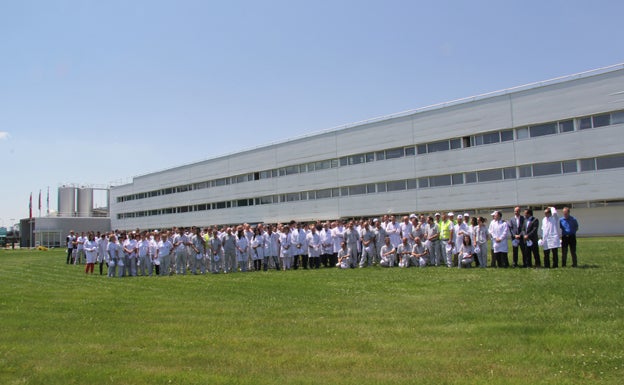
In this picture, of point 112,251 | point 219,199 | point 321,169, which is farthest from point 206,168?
point 112,251

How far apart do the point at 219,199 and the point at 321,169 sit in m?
17.9

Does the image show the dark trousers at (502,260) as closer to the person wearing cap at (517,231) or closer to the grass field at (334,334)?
the person wearing cap at (517,231)

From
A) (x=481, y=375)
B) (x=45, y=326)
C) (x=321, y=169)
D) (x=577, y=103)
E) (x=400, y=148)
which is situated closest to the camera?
(x=481, y=375)

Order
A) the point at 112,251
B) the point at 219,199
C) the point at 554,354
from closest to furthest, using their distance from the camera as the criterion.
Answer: the point at 554,354 → the point at 112,251 → the point at 219,199

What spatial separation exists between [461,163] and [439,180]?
2.37 m

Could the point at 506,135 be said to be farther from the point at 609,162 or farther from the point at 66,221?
the point at 66,221

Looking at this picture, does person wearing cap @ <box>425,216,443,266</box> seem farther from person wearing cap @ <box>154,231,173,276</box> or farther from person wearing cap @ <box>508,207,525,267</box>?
person wearing cap @ <box>154,231,173,276</box>

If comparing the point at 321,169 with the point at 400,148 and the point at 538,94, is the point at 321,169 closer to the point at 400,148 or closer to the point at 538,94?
the point at 400,148

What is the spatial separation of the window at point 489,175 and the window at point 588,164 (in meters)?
5.70

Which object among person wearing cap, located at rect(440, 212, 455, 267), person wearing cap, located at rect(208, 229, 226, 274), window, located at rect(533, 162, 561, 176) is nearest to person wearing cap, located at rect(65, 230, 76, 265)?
person wearing cap, located at rect(208, 229, 226, 274)

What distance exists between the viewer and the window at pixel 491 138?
41.5 metres

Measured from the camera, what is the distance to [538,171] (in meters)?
39.4

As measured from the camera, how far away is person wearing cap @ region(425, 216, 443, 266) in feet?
70.1

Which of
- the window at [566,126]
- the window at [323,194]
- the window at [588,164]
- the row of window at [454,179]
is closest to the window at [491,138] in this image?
the row of window at [454,179]
